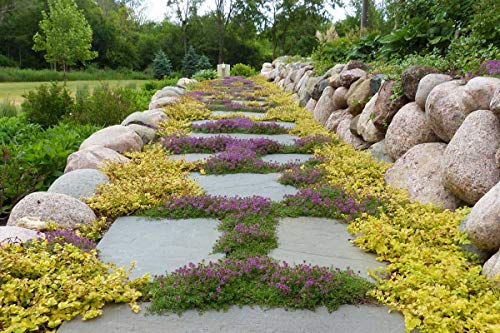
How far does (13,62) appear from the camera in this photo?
36188 mm

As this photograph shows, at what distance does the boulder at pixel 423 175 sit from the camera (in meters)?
3.52

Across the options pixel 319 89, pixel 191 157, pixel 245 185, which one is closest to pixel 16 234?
pixel 245 185

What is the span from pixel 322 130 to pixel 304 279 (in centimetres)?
492

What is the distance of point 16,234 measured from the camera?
9.29 feet

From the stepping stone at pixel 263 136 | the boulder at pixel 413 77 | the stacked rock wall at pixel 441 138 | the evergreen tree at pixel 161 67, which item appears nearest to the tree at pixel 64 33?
the evergreen tree at pixel 161 67

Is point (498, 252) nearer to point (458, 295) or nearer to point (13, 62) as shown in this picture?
point (458, 295)

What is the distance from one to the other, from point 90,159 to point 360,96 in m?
3.91

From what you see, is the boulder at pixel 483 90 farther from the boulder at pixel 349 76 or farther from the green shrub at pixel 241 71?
the green shrub at pixel 241 71

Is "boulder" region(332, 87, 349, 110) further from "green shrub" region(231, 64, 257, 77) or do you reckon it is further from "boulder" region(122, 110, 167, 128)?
"green shrub" region(231, 64, 257, 77)

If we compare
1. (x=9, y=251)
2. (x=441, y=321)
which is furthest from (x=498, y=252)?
(x=9, y=251)

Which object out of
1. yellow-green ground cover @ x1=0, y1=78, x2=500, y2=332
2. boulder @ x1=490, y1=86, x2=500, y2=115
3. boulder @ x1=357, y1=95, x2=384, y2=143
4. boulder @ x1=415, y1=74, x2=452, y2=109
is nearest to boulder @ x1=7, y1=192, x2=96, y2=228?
yellow-green ground cover @ x1=0, y1=78, x2=500, y2=332

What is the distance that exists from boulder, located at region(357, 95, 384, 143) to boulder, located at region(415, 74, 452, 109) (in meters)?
0.90

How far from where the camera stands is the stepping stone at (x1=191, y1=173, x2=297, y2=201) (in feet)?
13.8

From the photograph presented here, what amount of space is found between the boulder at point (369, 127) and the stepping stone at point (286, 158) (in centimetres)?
78
